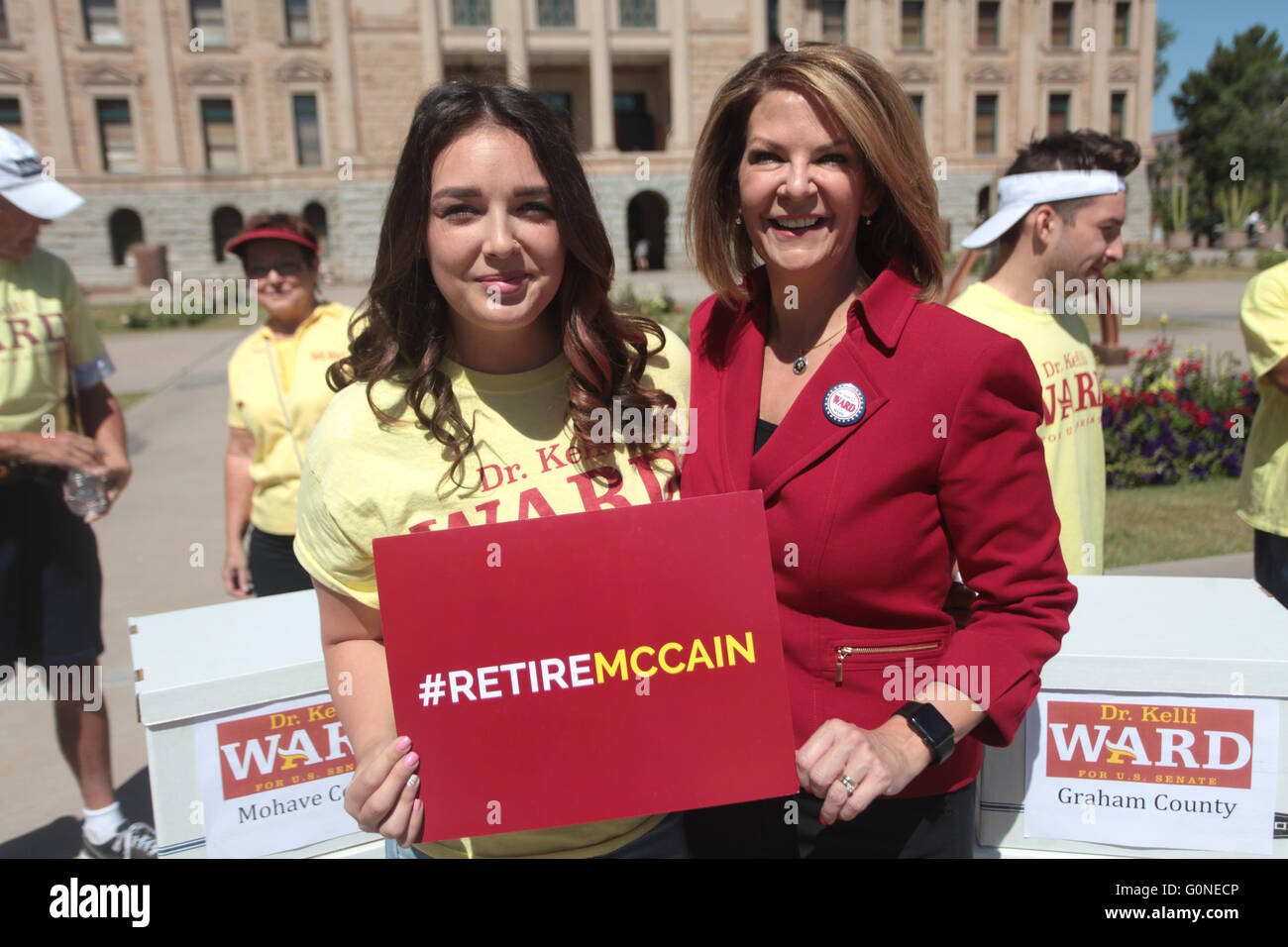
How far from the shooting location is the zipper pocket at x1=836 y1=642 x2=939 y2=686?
69.2 inches

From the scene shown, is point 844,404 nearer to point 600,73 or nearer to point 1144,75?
point 600,73

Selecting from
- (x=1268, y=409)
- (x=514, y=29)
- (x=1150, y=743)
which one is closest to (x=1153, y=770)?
(x=1150, y=743)

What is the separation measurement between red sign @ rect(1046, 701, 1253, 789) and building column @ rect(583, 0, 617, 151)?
3976cm

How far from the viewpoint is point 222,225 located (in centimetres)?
4053

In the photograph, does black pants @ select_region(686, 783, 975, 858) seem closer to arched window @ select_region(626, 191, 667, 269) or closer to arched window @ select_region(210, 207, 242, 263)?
arched window @ select_region(626, 191, 667, 269)

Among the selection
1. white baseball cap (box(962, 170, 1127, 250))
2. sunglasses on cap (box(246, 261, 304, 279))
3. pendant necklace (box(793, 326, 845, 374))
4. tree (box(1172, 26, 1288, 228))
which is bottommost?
pendant necklace (box(793, 326, 845, 374))

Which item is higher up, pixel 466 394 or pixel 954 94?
pixel 954 94

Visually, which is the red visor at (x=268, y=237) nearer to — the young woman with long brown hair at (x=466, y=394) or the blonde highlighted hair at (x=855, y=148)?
the young woman with long brown hair at (x=466, y=394)

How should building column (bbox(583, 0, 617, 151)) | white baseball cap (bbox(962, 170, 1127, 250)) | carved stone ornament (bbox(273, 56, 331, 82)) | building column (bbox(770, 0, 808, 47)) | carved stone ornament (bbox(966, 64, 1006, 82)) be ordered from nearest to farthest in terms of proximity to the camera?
white baseball cap (bbox(962, 170, 1127, 250))
carved stone ornament (bbox(273, 56, 331, 82))
building column (bbox(583, 0, 617, 151))
building column (bbox(770, 0, 808, 47))
carved stone ornament (bbox(966, 64, 1006, 82))

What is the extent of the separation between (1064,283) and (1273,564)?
1325 mm

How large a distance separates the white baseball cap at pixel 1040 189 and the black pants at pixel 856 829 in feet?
7.12

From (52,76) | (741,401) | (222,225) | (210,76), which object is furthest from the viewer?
(222,225)

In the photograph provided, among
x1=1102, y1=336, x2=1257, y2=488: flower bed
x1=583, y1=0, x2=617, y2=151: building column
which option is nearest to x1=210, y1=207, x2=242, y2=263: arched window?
x1=583, y1=0, x2=617, y2=151: building column

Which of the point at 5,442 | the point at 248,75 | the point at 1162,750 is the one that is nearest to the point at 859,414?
the point at 1162,750
